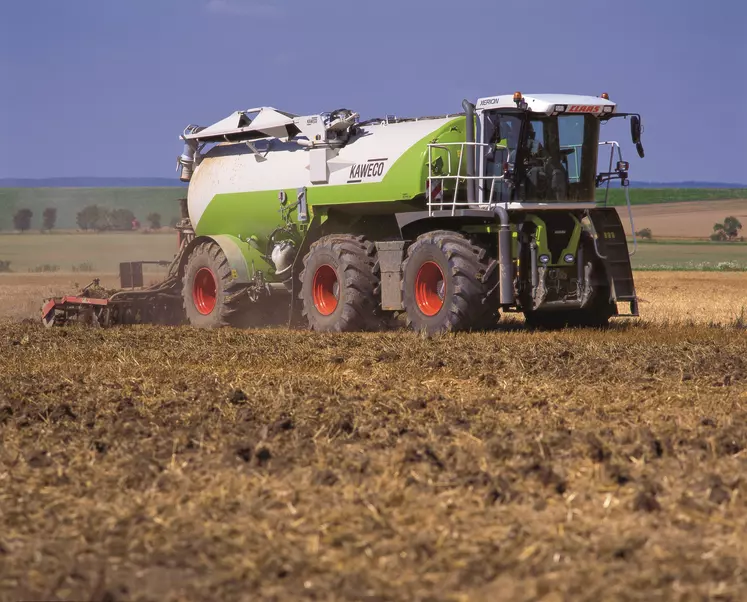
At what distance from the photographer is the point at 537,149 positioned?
48.9 feet

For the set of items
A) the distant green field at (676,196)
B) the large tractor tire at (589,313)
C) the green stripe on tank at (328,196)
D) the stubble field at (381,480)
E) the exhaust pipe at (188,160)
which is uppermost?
the distant green field at (676,196)

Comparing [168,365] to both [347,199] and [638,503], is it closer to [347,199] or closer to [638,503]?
[347,199]

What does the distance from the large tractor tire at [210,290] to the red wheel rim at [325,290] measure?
1465 millimetres

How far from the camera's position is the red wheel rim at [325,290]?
16.6m

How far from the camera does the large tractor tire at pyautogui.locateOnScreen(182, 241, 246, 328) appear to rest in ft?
58.0

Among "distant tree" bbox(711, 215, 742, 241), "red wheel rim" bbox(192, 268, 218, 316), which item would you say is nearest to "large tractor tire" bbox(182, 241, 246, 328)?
"red wheel rim" bbox(192, 268, 218, 316)

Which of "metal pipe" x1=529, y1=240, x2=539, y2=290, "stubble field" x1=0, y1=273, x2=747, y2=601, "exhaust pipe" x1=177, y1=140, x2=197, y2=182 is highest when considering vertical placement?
"exhaust pipe" x1=177, y1=140, x2=197, y2=182

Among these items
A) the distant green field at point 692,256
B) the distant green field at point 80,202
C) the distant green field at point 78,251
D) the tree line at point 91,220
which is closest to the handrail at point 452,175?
the distant green field at point 78,251

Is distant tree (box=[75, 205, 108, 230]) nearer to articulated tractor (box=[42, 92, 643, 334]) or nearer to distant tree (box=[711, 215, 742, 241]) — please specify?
distant tree (box=[711, 215, 742, 241])

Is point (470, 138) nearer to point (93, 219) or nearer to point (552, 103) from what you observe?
point (552, 103)

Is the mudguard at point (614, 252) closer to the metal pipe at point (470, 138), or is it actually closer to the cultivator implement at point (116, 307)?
the metal pipe at point (470, 138)

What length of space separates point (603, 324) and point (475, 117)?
3.19 m

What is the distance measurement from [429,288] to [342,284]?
4.53 feet

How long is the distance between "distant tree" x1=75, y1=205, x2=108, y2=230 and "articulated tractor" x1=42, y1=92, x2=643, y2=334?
6561cm
